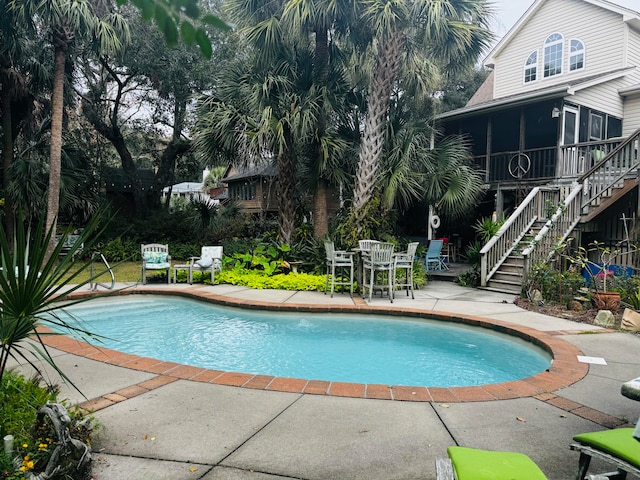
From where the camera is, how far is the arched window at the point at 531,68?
48.7 ft

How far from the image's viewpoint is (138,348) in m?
5.69

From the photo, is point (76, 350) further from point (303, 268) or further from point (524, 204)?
point (524, 204)

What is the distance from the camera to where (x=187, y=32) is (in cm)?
167

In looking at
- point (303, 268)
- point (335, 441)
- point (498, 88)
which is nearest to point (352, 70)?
point (303, 268)

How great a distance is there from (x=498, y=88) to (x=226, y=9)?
1045 centimetres

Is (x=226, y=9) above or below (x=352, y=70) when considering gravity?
above

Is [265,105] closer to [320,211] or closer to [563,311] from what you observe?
[320,211]

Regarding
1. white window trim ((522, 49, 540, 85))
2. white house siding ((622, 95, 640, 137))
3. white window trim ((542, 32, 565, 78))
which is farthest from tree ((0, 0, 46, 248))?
white house siding ((622, 95, 640, 137))

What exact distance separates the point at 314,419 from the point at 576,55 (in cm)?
1565

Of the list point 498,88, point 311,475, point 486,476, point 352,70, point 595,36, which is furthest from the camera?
point 498,88

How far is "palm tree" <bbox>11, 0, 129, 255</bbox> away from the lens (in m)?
9.40

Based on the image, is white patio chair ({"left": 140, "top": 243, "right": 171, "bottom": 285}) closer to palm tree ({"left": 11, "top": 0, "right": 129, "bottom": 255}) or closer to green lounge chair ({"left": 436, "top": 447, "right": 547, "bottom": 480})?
palm tree ({"left": 11, "top": 0, "right": 129, "bottom": 255})

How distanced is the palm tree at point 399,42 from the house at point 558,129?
303 cm

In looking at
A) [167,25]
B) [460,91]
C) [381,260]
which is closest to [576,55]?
[460,91]
